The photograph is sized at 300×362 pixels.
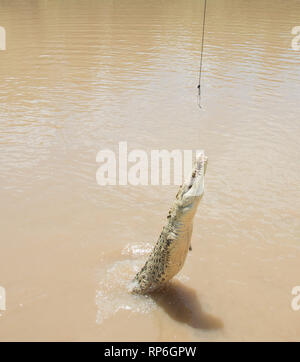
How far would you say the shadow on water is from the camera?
10.4 ft

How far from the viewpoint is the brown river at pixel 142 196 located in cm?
326

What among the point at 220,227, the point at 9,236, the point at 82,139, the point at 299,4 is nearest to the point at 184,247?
the point at 220,227

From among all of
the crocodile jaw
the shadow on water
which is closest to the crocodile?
the crocodile jaw

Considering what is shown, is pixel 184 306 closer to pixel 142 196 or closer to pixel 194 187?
pixel 194 187

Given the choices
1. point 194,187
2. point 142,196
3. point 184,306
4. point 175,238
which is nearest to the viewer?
point 194,187

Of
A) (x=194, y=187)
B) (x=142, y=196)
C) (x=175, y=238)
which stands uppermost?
(x=194, y=187)

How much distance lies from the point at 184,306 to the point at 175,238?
2.38 ft

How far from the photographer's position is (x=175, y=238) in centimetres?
302

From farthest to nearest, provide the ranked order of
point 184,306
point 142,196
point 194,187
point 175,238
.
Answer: point 142,196 → point 184,306 → point 175,238 → point 194,187

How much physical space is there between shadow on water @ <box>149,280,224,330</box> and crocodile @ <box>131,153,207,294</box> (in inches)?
5.1

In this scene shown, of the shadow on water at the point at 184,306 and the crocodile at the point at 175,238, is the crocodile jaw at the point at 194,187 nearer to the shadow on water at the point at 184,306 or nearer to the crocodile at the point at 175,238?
the crocodile at the point at 175,238

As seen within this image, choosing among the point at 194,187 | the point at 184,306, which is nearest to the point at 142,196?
the point at 184,306

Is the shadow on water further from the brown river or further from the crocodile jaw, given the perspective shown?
the crocodile jaw
